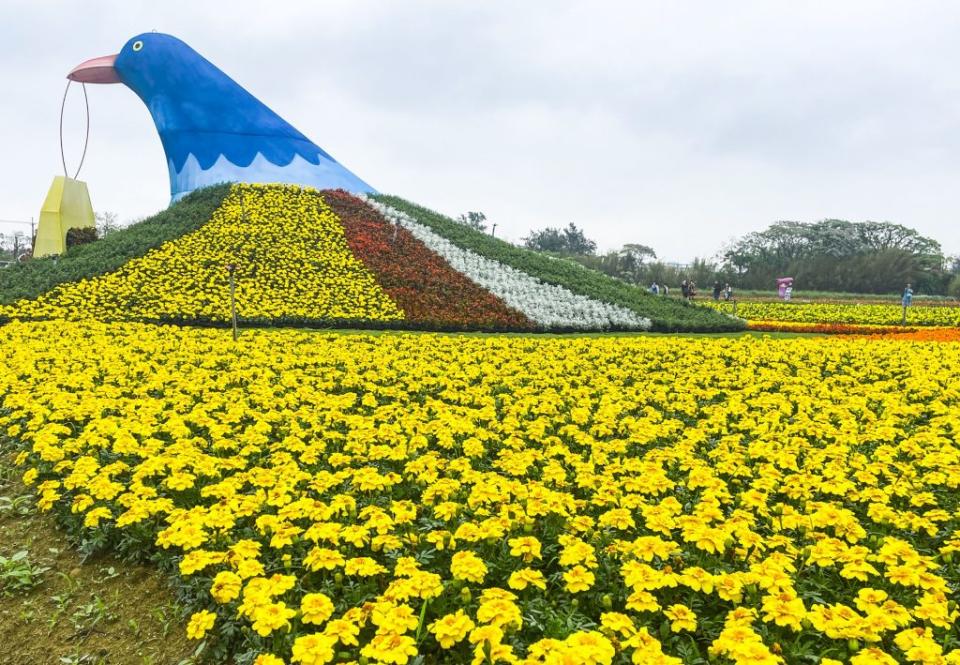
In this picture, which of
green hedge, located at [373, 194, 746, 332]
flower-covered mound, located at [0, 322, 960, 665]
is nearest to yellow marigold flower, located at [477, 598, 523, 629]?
flower-covered mound, located at [0, 322, 960, 665]

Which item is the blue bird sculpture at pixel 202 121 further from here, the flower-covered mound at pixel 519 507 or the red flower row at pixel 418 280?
the flower-covered mound at pixel 519 507

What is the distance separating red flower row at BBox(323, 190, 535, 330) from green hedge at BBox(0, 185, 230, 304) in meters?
4.43

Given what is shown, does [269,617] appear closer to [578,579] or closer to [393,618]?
[393,618]

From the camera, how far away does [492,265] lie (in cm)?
2033

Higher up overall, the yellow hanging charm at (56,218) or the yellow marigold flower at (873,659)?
the yellow hanging charm at (56,218)

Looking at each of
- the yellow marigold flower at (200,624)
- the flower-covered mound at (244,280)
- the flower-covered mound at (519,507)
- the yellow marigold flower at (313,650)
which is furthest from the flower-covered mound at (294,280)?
the yellow marigold flower at (313,650)

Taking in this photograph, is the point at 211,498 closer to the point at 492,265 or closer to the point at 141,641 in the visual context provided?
the point at 141,641

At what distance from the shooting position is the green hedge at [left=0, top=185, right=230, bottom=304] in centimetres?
1625

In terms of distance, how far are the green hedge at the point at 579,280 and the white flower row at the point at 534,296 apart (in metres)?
0.42

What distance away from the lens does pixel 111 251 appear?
18719 millimetres

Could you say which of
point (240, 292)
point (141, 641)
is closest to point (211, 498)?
point (141, 641)

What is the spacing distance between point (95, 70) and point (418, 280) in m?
19.5

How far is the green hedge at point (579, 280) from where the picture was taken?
16.5 meters

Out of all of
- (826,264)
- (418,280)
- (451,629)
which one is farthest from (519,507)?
(826,264)
